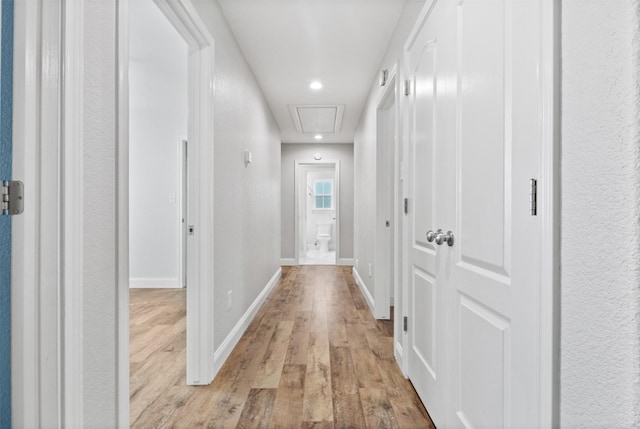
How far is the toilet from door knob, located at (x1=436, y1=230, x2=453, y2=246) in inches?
285

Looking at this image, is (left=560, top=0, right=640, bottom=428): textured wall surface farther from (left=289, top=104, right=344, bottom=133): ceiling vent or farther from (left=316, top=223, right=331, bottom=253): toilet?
(left=316, top=223, right=331, bottom=253): toilet

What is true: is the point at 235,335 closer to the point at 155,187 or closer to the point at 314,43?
the point at 314,43

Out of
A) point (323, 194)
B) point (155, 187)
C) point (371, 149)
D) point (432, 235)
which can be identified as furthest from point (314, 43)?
point (323, 194)

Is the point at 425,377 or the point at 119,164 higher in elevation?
the point at 119,164

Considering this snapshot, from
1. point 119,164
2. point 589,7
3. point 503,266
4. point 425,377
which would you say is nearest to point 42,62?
point 119,164

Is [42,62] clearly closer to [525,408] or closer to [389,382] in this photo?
[525,408]

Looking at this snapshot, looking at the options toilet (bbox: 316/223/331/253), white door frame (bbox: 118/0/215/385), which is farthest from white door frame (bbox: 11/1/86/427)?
toilet (bbox: 316/223/331/253)

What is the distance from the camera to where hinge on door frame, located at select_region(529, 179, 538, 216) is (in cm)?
89

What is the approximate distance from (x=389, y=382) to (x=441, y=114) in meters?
1.50

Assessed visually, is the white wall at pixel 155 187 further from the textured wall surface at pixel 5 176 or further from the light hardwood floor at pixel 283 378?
the textured wall surface at pixel 5 176

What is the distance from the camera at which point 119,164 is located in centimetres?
120

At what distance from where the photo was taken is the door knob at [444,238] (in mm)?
1475

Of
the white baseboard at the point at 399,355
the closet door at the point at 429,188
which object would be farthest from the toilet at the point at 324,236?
the closet door at the point at 429,188

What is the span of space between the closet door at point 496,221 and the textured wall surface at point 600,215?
0.10 metres
